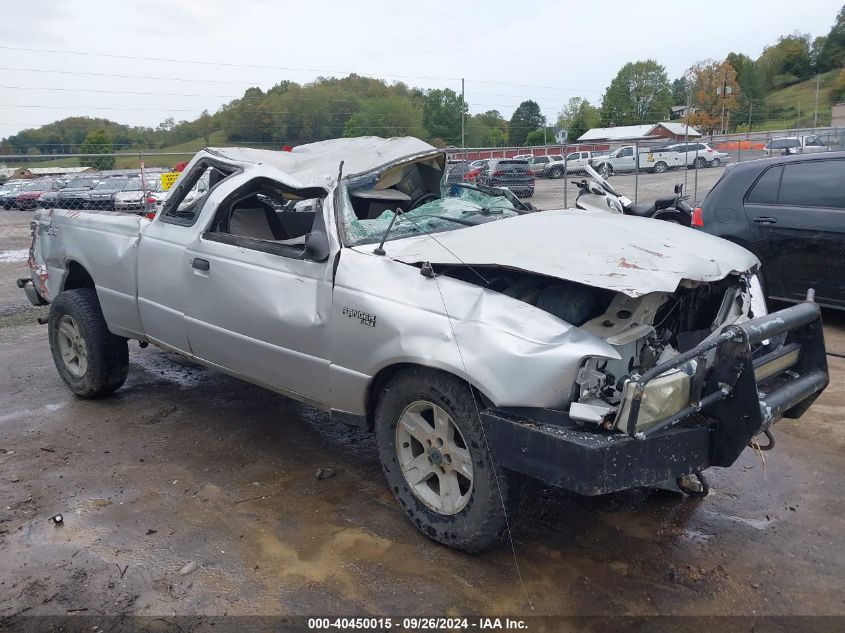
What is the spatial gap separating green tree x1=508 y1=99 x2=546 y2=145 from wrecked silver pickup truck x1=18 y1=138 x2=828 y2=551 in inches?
812

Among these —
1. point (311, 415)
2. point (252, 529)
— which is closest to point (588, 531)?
point (252, 529)

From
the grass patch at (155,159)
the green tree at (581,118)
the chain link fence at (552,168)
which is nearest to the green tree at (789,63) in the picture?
the green tree at (581,118)

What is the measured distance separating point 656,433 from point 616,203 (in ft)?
8.75

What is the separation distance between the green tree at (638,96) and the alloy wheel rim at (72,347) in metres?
38.2

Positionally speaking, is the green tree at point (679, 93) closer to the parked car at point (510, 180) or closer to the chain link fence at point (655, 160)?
the chain link fence at point (655, 160)

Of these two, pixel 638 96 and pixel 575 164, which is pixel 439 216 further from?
pixel 638 96

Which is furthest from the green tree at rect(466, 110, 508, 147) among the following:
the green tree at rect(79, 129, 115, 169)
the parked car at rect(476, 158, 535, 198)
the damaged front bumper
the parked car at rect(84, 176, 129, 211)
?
the damaged front bumper

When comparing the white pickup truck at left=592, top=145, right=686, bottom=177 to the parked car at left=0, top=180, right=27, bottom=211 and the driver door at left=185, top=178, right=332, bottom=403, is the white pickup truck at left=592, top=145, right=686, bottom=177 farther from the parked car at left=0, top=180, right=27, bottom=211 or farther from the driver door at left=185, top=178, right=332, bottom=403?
the driver door at left=185, top=178, right=332, bottom=403

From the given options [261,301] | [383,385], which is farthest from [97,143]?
[383,385]

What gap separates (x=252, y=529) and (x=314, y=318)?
1108 mm

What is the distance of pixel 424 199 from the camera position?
486cm

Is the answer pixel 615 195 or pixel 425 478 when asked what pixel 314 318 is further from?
pixel 615 195

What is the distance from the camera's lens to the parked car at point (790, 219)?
6254mm

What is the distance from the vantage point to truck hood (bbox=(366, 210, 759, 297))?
295 cm
